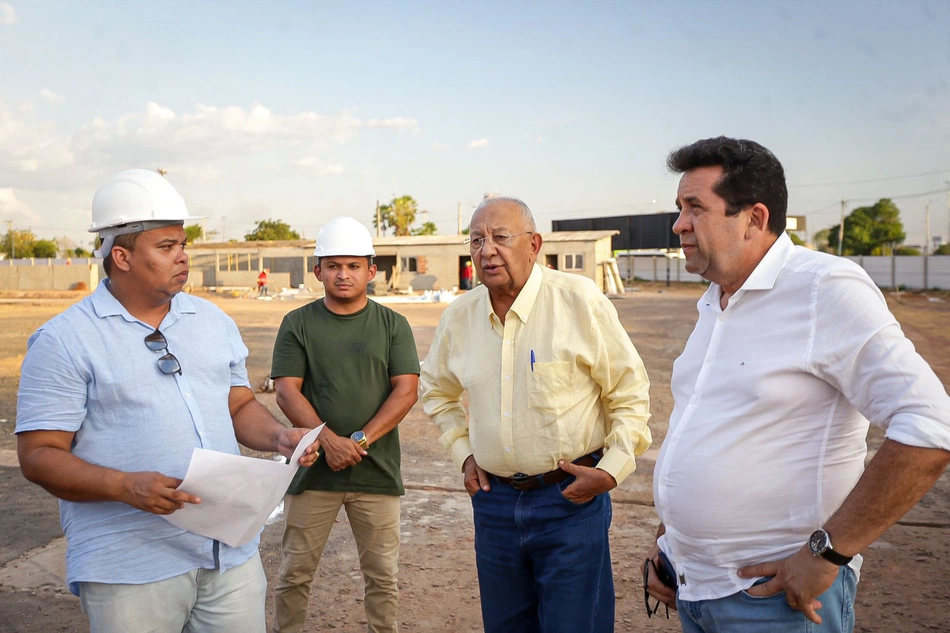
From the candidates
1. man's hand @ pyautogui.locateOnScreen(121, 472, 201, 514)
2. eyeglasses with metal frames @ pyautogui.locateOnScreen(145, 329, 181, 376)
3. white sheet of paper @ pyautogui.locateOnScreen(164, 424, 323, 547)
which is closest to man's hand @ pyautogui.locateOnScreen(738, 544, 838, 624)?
white sheet of paper @ pyautogui.locateOnScreen(164, 424, 323, 547)

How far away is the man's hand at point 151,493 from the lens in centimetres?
234

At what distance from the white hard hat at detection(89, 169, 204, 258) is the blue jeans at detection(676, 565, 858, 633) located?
2.23 metres

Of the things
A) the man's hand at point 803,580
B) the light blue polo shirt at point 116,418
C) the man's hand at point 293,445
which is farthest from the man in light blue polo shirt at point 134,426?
the man's hand at point 803,580

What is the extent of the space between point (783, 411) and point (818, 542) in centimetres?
35

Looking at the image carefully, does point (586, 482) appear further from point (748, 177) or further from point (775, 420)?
point (748, 177)

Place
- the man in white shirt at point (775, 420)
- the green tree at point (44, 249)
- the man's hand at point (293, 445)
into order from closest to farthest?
1. the man in white shirt at point (775, 420)
2. the man's hand at point (293, 445)
3. the green tree at point (44, 249)

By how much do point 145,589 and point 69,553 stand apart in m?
0.28

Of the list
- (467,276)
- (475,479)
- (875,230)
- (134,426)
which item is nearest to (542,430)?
(475,479)

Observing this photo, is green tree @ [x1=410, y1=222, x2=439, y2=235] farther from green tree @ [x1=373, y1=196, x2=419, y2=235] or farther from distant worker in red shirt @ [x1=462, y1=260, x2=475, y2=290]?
distant worker in red shirt @ [x1=462, y1=260, x2=475, y2=290]

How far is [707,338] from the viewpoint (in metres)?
2.39

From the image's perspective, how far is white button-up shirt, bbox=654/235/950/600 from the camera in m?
1.84

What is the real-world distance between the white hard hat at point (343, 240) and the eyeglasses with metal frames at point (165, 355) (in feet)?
5.25

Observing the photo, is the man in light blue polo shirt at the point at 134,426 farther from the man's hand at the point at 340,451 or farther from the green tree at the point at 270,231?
the green tree at the point at 270,231

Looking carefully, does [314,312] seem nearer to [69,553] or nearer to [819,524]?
[69,553]
